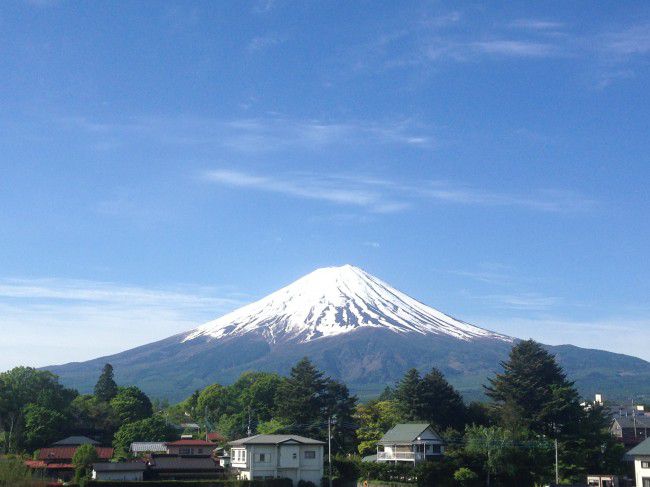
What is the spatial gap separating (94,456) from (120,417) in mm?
24694

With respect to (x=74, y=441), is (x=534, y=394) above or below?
above

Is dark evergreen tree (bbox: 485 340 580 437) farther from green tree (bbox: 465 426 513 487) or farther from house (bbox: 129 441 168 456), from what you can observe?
house (bbox: 129 441 168 456)

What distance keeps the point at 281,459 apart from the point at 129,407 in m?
33.6

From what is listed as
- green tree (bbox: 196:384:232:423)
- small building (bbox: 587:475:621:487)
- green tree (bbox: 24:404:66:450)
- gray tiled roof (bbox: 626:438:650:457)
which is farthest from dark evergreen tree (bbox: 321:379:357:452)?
green tree (bbox: 196:384:232:423)

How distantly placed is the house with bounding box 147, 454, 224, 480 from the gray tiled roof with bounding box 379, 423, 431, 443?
12.4 metres

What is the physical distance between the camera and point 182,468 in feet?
181

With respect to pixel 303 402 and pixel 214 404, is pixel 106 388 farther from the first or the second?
pixel 303 402

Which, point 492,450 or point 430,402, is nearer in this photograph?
point 492,450

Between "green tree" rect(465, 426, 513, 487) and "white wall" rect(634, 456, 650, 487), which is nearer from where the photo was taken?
"white wall" rect(634, 456, 650, 487)

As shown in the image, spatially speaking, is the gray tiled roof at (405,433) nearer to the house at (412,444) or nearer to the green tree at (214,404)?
the house at (412,444)

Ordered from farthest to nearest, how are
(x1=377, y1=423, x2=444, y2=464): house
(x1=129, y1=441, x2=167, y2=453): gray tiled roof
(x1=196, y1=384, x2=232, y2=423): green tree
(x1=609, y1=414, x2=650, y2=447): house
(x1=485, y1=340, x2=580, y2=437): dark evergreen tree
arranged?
(x1=196, y1=384, x2=232, y2=423): green tree, (x1=609, y1=414, x2=650, y2=447): house, (x1=129, y1=441, x2=167, y2=453): gray tiled roof, (x1=485, y1=340, x2=580, y2=437): dark evergreen tree, (x1=377, y1=423, x2=444, y2=464): house

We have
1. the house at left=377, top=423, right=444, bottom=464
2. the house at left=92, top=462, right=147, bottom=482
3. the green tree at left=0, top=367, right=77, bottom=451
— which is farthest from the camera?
the green tree at left=0, top=367, right=77, bottom=451

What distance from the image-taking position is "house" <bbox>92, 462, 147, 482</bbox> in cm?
5228

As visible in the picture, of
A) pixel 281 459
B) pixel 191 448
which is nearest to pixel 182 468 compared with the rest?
pixel 191 448
